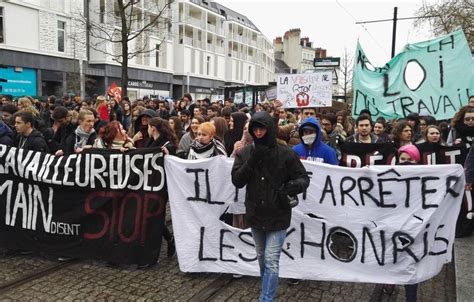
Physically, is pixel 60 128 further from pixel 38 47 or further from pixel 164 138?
pixel 38 47

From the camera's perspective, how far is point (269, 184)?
347 centimetres

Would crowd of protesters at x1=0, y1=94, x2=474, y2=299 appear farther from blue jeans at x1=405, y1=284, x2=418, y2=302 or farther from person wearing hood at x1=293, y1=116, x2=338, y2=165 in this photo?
blue jeans at x1=405, y1=284, x2=418, y2=302

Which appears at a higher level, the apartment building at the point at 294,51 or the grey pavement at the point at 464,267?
the apartment building at the point at 294,51

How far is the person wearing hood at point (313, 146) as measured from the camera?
4.64 m

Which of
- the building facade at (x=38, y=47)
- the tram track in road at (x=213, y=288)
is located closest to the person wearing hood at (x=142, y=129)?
the tram track in road at (x=213, y=288)

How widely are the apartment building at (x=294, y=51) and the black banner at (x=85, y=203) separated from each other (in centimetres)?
9352

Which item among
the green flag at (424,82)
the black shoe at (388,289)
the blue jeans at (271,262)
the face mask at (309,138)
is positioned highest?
the green flag at (424,82)

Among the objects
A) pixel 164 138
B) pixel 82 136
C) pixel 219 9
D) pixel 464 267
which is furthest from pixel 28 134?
pixel 219 9

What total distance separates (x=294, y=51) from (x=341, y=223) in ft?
324

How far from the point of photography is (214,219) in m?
4.67

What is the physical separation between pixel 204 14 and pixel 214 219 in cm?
5300

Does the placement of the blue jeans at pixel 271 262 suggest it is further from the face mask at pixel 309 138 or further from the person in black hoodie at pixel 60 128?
the person in black hoodie at pixel 60 128

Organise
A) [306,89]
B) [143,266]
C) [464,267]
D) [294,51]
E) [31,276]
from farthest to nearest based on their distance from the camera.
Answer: [294,51] → [306,89] → [143,266] → [464,267] → [31,276]

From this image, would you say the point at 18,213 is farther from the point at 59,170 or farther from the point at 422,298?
the point at 422,298
